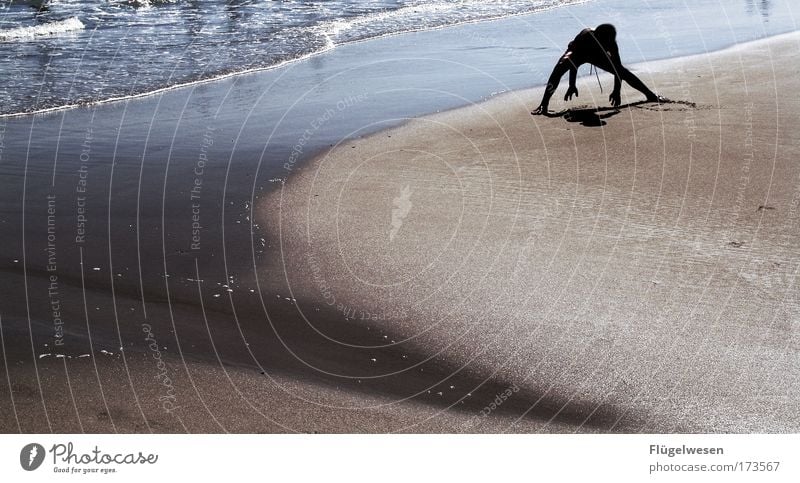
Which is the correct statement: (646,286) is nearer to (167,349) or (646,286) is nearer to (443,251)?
(443,251)

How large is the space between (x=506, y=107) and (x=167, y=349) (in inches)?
264

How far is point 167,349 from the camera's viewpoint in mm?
6387

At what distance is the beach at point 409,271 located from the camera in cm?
575

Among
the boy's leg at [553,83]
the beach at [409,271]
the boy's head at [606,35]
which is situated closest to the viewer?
the beach at [409,271]

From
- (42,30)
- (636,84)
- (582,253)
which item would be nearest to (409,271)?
(582,253)

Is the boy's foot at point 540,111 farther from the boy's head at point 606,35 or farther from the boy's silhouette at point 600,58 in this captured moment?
the boy's head at point 606,35

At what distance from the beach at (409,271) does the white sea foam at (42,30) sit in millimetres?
6759

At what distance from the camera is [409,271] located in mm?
7539

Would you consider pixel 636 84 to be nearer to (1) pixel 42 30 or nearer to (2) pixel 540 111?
(2) pixel 540 111

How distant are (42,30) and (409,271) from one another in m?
13.3

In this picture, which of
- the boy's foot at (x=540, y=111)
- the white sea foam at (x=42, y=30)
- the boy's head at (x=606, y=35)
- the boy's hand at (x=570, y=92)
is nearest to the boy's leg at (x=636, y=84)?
the boy's head at (x=606, y=35)

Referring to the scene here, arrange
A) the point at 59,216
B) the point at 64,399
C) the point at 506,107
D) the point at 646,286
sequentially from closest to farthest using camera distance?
the point at 64,399, the point at 646,286, the point at 59,216, the point at 506,107

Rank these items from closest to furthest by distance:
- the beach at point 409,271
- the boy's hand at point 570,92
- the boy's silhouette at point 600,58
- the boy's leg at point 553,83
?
1. the beach at point 409,271
2. the boy's leg at point 553,83
3. the boy's hand at point 570,92
4. the boy's silhouette at point 600,58
